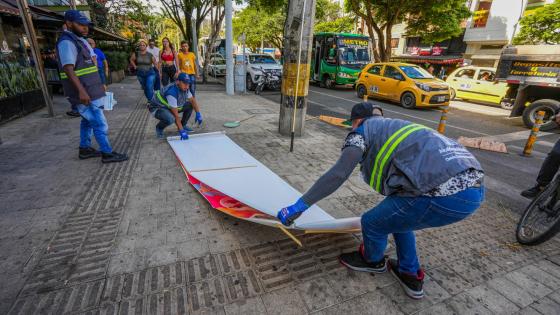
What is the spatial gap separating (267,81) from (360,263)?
11.5m

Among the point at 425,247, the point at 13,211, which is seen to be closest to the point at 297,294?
the point at 425,247

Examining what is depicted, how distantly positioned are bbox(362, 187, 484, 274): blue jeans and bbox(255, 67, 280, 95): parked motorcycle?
1104cm

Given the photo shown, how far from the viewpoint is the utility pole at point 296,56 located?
5219mm

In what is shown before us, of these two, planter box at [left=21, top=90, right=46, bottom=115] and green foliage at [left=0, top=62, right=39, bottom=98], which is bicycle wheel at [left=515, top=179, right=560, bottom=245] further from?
planter box at [left=21, top=90, right=46, bottom=115]

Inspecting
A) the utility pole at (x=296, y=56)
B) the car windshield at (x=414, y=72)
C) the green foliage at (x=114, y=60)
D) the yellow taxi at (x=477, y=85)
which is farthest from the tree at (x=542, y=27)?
the green foliage at (x=114, y=60)

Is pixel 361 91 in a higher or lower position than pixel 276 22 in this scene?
lower

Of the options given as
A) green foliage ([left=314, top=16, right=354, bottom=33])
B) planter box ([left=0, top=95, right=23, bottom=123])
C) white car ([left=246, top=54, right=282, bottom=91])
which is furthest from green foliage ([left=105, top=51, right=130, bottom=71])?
green foliage ([left=314, top=16, right=354, bottom=33])

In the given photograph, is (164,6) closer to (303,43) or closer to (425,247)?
(303,43)

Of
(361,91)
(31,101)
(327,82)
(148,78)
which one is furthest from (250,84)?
(31,101)

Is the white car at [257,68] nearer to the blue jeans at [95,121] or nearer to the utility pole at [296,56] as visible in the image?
the utility pole at [296,56]

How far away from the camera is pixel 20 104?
6.57 meters

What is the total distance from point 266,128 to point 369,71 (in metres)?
7.68

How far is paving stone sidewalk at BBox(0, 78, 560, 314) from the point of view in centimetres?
198

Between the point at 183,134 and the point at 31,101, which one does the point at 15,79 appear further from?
the point at 183,134
